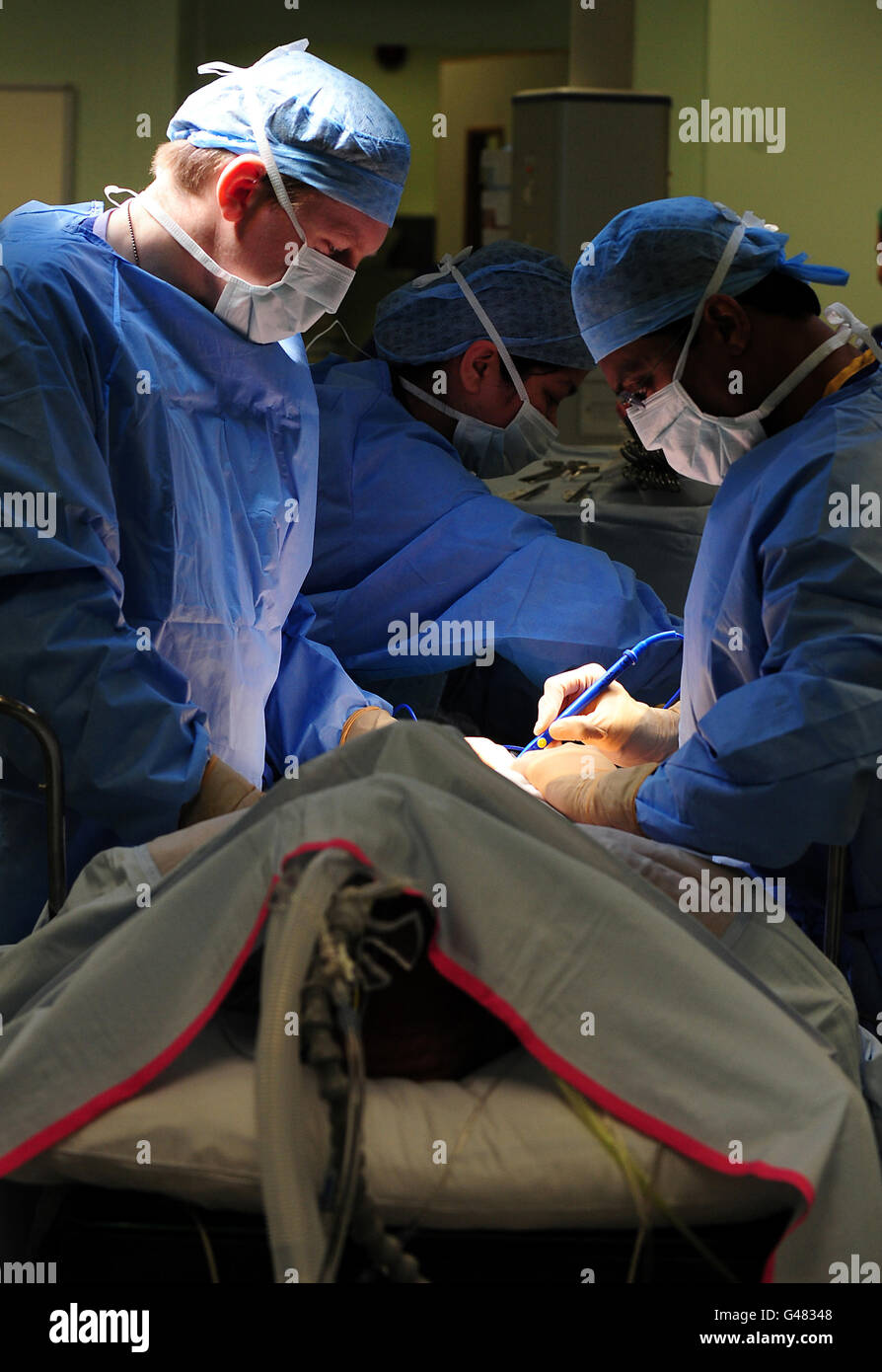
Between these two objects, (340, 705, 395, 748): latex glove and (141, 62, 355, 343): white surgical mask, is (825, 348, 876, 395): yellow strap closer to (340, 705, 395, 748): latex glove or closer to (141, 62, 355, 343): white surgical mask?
(141, 62, 355, 343): white surgical mask

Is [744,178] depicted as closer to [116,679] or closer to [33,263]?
[33,263]

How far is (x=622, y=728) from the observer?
6.81ft

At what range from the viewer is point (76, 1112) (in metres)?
1.02

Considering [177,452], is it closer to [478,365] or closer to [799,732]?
[799,732]

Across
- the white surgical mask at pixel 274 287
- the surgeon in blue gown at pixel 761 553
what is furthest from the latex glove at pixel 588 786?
the white surgical mask at pixel 274 287

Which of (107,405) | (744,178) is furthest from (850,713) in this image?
(744,178)

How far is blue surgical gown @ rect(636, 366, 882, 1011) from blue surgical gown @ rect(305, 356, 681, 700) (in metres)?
0.75

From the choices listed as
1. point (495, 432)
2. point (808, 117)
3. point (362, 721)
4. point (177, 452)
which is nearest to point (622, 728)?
point (362, 721)

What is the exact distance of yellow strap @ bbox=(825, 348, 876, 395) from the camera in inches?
65.9

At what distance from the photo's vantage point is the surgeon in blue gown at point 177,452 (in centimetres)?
155

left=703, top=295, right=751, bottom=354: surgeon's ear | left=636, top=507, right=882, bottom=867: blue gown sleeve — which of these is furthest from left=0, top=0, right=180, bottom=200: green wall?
left=636, top=507, right=882, bottom=867: blue gown sleeve

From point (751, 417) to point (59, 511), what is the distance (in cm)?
88

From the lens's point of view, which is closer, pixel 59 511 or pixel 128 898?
pixel 128 898

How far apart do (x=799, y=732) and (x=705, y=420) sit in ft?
1.82
